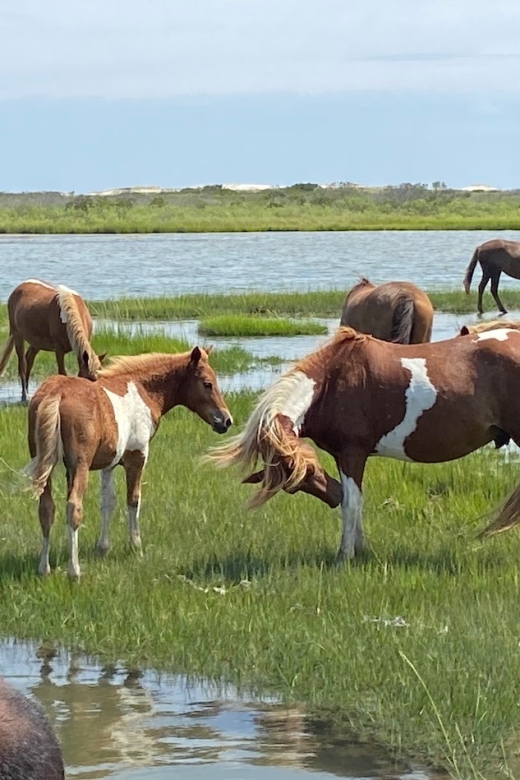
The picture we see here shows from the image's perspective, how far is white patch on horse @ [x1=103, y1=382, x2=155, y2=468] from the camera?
8048 mm

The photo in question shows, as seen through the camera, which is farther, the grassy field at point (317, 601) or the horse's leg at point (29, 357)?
the horse's leg at point (29, 357)

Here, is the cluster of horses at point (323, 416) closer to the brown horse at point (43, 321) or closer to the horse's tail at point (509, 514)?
the horse's tail at point (509, 514)

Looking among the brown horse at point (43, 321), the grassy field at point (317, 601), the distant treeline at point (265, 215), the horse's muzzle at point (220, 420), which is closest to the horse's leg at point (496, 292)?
the brown horse at point (43, 321)

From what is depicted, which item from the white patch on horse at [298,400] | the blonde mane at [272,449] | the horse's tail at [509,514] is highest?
the white patch on horse at [298,400]

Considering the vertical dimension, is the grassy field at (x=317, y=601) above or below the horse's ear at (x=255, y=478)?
below

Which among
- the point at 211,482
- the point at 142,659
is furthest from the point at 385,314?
the point at 142,659

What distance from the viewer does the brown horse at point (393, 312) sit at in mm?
14336

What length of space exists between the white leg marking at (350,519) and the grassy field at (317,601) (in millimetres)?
105

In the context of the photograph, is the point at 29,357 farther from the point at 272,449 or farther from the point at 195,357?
the point at 272,449

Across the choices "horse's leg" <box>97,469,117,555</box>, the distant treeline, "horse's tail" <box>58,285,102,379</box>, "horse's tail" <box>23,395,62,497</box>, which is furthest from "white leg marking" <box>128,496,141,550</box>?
the distant treeline

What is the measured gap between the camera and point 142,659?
6.75 metres

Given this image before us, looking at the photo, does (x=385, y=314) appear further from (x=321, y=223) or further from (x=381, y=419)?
(x=321, y=223)

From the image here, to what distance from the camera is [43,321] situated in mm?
14336

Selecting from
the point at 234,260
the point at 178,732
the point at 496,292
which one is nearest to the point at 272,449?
the point at 178,732
